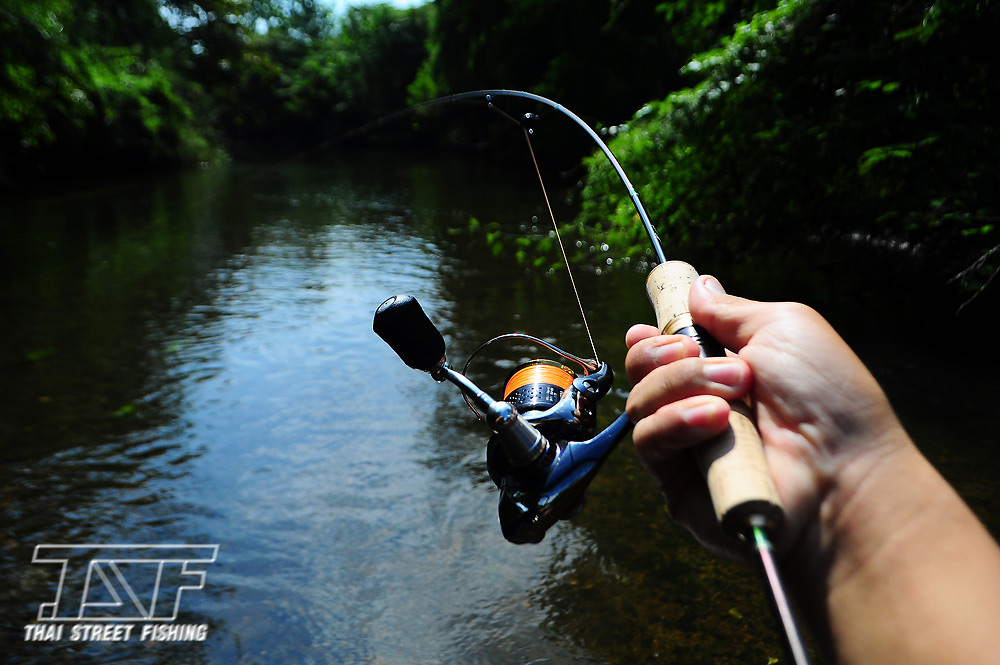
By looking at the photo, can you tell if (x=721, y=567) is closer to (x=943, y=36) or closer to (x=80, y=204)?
(x=943, y=36)

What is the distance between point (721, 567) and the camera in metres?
3.12

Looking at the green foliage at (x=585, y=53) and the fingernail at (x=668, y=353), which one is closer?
the fingernail at (x=668, y=353)

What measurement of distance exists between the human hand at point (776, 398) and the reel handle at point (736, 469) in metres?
0.03

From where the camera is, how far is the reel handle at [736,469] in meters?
0.89

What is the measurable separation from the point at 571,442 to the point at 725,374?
0.33 metres

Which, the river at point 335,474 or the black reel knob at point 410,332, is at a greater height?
the black reel knob at point 410,332

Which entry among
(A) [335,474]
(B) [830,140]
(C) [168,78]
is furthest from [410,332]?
(C) [168,78]

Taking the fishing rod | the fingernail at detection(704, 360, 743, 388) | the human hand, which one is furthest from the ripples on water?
the fingernail at detection(704, 360, 743, 388)

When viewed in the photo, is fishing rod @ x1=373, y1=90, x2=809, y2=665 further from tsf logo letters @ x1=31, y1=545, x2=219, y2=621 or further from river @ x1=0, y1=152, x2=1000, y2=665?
tsf logo letters @ x1=31, y1=545, x2=219, y2=621

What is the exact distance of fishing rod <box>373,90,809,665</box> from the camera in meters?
0.90

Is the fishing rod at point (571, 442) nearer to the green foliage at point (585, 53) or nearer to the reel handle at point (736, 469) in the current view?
the reel handle at point (736, 469)

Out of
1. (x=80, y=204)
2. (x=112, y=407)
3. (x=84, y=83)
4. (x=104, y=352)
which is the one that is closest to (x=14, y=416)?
(x=112, y=407)

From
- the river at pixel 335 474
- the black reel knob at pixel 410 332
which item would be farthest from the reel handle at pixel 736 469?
the river at pixel 335 474

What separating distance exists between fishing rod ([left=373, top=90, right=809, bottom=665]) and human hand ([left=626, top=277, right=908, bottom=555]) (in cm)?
4
